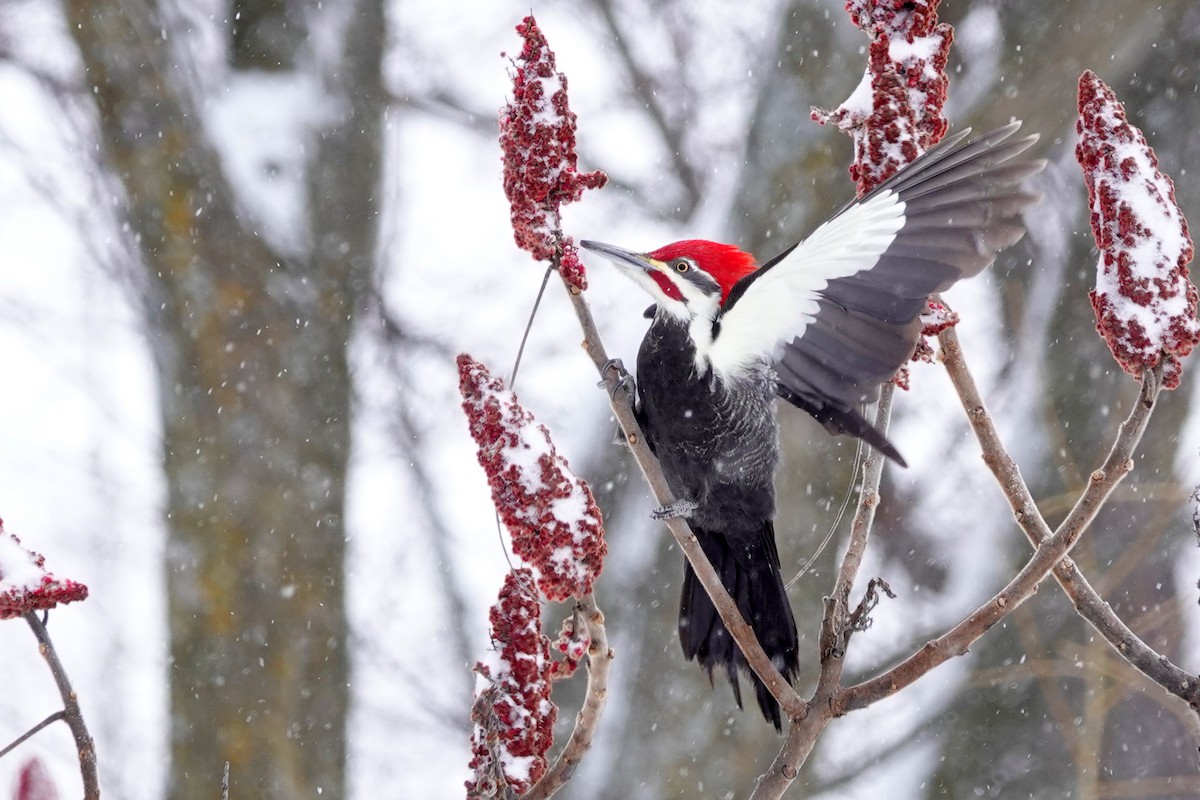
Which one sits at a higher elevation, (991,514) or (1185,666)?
(991,514)

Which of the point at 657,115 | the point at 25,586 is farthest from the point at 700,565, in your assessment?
the point at 657,115

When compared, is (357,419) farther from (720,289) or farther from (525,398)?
(720,289)

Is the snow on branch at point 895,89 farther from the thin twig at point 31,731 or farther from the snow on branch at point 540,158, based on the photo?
the thin twig at point 31,731

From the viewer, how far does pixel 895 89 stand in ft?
4.09

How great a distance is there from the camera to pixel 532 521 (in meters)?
1.07

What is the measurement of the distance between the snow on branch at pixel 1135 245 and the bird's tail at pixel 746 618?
0.72 meters

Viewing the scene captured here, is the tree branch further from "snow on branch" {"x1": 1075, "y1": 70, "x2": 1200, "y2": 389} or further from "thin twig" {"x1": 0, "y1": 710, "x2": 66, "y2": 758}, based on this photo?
"thin twig" {"x1": 0, "y1": 710, "x2": 66, "y2": 758}

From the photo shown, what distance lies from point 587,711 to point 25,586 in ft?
1.62

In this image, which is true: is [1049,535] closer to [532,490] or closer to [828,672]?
[828,672]

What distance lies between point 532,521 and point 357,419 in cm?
238

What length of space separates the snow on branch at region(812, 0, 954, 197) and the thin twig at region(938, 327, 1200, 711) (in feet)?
0.67

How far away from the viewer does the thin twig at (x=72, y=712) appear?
921 mm

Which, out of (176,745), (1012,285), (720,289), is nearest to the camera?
(720,289)

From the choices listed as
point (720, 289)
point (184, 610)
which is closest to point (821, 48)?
point (720, 289)
